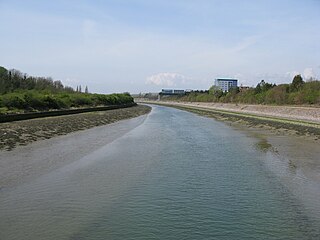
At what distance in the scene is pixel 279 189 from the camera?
11.0 meters

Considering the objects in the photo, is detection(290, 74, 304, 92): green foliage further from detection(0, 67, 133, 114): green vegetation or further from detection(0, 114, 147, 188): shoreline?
detection(0, 114, 147, 188): shoreline

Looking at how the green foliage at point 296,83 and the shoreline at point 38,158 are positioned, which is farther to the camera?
the green foliage at point 296,83

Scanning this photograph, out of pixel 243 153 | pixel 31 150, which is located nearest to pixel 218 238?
pixel 243 153

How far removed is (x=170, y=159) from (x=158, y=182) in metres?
4.78

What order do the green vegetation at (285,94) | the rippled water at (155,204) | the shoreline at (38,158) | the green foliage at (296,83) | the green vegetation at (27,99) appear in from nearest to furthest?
1. the rippled water at (155,204)
2. the shoreline at (38,158)
3. the green vegetation at (27,99)
4. the green vegetation at (285,94)
5. the green foliage at (296,83)

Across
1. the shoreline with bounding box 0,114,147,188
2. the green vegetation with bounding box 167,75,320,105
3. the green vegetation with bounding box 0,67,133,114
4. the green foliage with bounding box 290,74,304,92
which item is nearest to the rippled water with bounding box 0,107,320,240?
the shoreline with bounding box 0,114,147,188

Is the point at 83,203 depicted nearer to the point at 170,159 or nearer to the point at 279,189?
the point at 279,189

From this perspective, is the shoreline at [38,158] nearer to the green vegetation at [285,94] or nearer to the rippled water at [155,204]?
the rippled water at [155,204]

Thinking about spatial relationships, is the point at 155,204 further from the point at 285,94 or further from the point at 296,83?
the point at 296,83

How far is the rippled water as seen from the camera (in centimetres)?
732

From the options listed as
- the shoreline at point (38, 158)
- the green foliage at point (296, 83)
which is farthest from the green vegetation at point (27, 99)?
the green foliage at point (296, 83)

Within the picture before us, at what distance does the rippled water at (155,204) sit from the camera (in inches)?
288

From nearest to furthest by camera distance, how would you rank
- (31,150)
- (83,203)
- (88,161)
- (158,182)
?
1. (83,203)
2. (158,182)
3. (88,161)
4. (31,150)

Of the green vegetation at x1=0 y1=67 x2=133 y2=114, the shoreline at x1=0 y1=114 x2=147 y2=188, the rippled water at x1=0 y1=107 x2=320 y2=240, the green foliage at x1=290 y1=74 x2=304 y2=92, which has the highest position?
the green foliage at x1=290 y1=74 x2=304 y2=92
